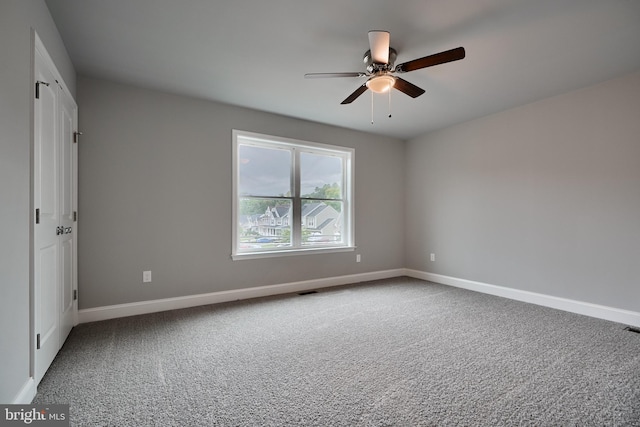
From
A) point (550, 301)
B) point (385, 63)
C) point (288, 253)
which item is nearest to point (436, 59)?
point (385, 63)

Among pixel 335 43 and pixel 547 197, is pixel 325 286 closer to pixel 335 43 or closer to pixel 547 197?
pixel 547 197

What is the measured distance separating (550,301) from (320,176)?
3379mm

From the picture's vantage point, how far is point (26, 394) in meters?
1.64

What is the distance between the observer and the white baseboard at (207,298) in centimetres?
300

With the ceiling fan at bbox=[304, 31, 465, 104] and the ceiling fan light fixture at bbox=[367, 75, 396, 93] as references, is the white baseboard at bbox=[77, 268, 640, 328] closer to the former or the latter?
the ceiling fan at bbox=[304, 31, 465, 104]

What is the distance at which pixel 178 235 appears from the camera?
3.42 metres

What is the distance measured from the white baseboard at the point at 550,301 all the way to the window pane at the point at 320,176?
7.17 ft

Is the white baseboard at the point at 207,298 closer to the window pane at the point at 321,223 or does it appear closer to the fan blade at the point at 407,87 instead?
the window pane at the point at 321,223

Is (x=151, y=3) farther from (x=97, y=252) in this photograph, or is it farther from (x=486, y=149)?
(x=486, y=149)

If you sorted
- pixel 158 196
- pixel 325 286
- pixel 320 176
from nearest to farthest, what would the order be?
pixel 158 196 < pixel 325 286 < pixel 320 176

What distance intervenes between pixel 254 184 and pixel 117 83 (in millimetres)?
1821

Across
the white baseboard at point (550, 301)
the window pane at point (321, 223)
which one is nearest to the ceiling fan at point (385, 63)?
the window pane at point (321, 223)

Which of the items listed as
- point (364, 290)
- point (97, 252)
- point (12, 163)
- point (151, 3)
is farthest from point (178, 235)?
point (364, 290)

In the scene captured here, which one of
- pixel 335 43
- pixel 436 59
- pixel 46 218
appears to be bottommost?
pixel 46 218
